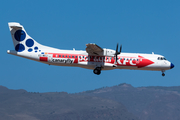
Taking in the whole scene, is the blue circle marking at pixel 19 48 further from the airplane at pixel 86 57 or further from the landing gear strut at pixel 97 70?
the landing gear strut at pixel 97 70

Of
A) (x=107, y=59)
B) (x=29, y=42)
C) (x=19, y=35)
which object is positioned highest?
(x=19, y=35)

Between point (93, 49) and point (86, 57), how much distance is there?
7.04ft

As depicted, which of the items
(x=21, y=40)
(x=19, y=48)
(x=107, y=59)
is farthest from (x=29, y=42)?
(x=107, y=59)

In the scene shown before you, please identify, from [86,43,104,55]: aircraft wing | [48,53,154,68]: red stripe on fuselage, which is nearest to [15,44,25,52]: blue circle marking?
[48,53,154,68]: red stripe on fuselage

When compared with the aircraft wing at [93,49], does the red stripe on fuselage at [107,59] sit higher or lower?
lower

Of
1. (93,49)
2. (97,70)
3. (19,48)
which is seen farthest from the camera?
(19,48)

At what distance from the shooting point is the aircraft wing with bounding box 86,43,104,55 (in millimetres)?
48853

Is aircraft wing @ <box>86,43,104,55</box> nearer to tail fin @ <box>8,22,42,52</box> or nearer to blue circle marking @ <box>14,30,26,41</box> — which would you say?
tail fin @ <box>8,22,42,52</box>

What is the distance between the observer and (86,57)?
51656 millimetres

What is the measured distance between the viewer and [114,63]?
5172 cm

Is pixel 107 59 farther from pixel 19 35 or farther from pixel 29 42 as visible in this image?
pixel 19 35

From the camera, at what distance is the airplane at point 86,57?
51.3 meters

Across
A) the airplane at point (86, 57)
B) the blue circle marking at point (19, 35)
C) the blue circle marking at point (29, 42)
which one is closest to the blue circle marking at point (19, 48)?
the airplane at point (86, 57)

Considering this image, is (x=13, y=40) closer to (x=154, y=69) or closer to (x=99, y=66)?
(x=99, y=66)
